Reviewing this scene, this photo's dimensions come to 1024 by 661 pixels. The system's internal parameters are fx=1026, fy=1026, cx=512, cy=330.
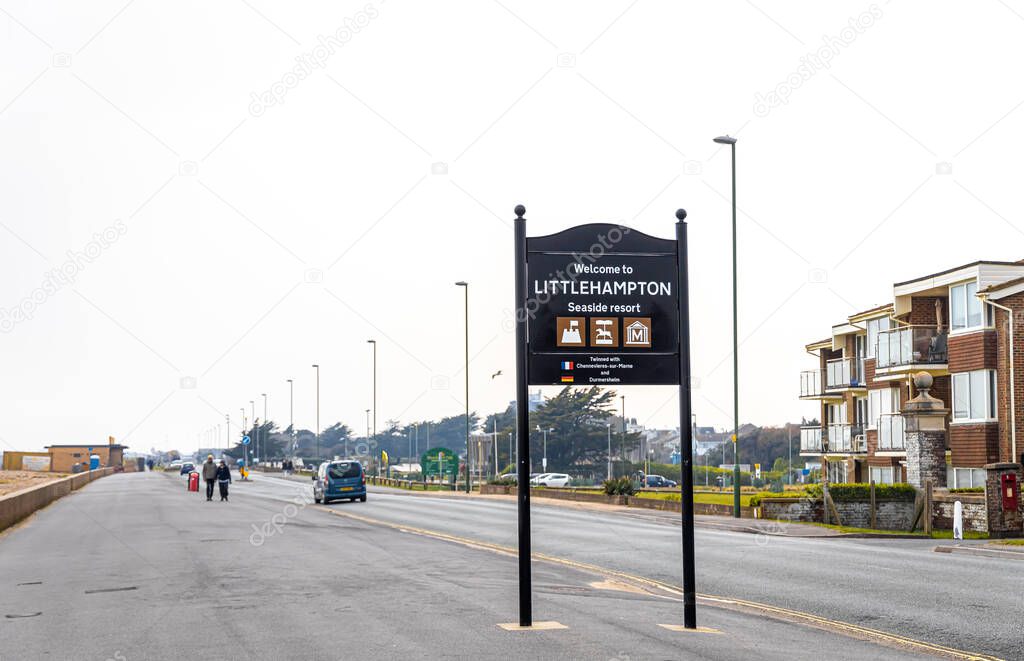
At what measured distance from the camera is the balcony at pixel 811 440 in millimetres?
54394

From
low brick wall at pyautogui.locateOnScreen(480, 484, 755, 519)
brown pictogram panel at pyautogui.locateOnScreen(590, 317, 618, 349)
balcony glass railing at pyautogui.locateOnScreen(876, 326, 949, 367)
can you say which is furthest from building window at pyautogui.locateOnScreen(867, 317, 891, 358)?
brown pictogram panel at pyautogui.locateOnScreen(590, 317, 618, 349)

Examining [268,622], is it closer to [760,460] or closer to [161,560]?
[161,560]

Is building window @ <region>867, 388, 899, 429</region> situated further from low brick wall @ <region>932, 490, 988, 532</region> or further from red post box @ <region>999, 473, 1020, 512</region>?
red post box @ <region>999, 473, 1020, 512</region>

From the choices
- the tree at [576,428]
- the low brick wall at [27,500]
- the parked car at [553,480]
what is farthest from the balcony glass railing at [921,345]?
the tree at [576,428]

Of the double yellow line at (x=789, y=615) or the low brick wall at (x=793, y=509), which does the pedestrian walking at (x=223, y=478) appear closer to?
the low brick wall at (x=793, y=509)

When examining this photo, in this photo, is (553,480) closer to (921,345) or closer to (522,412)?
(921,345)

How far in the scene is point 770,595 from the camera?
1409cm

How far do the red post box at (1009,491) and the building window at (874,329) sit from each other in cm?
2037

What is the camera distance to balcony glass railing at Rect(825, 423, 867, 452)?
50.1 metres

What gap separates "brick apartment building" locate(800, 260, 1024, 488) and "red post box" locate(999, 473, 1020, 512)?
1101cm

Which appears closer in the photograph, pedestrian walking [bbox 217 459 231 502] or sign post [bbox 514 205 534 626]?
sign post [bbox 514 205 534 626]

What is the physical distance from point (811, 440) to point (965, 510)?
25.4m

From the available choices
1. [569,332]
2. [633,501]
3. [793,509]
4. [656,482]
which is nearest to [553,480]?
[656,482]

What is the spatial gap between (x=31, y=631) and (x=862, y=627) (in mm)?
8826
